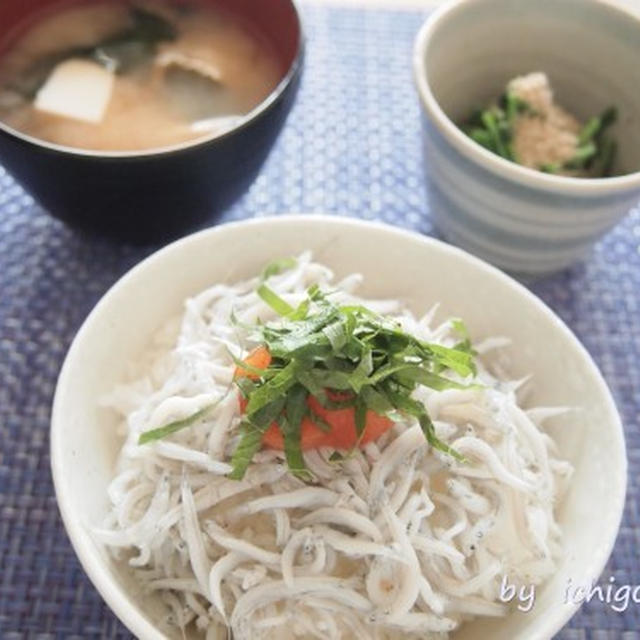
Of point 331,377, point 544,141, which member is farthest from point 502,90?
point 331,377

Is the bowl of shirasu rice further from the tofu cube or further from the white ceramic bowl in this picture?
the tofu cube

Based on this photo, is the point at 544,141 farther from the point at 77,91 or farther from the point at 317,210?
the point at 77,91

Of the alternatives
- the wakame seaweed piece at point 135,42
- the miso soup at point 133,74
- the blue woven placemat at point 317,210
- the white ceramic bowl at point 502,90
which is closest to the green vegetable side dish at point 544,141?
the white ceramic bowl at point 502,90

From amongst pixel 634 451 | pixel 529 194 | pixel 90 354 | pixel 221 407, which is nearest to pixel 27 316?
pixel 90 354

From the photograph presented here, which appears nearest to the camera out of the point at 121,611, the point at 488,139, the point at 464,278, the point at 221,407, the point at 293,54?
the point at 121,611

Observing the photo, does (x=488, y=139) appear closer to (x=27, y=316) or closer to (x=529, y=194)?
(x=529, y=194)

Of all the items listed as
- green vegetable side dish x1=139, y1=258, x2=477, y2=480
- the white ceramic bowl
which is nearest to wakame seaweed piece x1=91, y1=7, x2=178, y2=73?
the white ceramic bowl

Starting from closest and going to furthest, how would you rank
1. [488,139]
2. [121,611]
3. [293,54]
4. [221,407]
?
1. [121,611]
2. [221,407]
3. [293,54]
4. [488,139]
